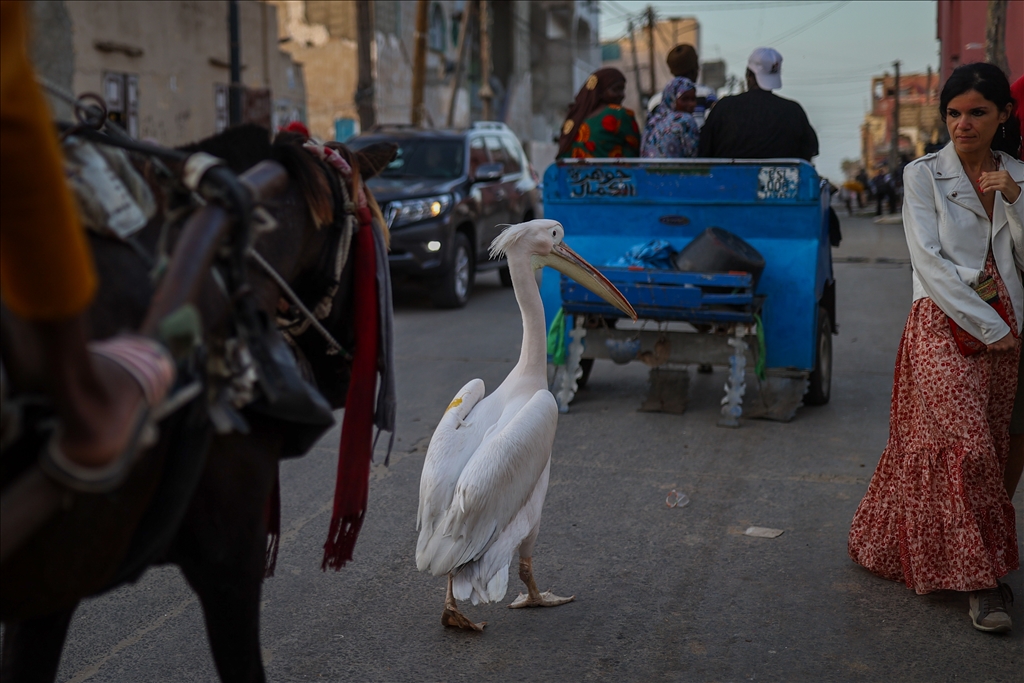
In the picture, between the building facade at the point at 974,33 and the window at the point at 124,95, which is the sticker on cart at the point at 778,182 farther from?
the window at the point at 124,95

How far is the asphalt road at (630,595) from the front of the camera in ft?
Answer: 11.7

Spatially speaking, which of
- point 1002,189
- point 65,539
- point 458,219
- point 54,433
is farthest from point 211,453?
point 458,219

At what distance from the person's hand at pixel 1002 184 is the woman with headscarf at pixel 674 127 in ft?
12.6

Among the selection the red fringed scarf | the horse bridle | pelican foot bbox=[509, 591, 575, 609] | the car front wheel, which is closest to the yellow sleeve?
the horse bridle

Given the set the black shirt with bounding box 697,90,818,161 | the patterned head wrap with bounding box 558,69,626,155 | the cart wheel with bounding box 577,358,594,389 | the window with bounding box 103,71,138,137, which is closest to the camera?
the black shirt with bounding box 697,90,818,161

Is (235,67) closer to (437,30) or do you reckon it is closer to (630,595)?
(630,595)

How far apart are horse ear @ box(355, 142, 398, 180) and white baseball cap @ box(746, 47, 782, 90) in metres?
5.19

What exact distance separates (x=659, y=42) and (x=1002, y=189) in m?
69.4

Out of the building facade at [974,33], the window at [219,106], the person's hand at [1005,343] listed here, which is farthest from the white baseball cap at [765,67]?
the window at [219,106]

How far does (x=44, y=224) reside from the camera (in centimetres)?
138

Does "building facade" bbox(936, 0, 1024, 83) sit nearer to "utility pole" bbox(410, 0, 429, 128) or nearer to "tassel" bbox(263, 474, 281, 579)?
"tassel" bbox(263, 474, 281, 579)

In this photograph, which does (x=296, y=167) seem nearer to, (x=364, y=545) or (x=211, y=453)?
(x=211, y=453)

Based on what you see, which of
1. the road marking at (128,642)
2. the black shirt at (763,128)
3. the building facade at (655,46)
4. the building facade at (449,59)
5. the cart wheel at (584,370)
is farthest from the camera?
the building facade at (655,46)

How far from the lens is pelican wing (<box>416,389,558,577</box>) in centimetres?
367
